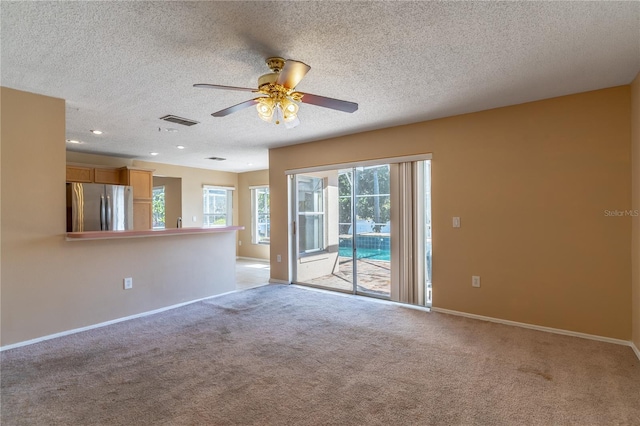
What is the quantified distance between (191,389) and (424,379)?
65.0 inches

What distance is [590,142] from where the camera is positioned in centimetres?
304

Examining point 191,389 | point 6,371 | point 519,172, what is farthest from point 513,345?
point 6,371

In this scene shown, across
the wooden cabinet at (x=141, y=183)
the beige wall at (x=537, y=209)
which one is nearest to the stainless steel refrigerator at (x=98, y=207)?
the wooden cabinet at (x=141, y=183)

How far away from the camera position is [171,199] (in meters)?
8.02

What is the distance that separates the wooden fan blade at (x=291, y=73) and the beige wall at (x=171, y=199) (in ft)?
20.8

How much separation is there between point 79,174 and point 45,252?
3.18 meters

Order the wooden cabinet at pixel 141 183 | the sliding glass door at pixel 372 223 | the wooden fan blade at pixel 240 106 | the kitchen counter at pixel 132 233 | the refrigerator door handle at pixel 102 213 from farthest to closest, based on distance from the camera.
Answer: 1. the wooden cabinet at pixel 141 183
2. the refrigerator door handle at pixel 102 213
3. the sliding glass door at pixel 372 223
4. the kitchen counter at pixel 132 233
5. the wooden fan blade at pixel 240 106

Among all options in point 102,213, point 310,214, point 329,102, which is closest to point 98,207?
point 102,213

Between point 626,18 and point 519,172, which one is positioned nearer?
point 626,18

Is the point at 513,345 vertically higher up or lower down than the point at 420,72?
lower down

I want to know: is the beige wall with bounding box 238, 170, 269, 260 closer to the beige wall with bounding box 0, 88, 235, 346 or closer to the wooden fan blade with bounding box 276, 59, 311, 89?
the beige wall with bounding box 0, 88, 235, 346

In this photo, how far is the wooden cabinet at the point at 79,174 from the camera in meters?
5.52

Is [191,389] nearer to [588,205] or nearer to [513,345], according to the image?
[513,345]

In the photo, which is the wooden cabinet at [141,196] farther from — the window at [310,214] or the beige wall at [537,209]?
the beige wall at [537,209]
